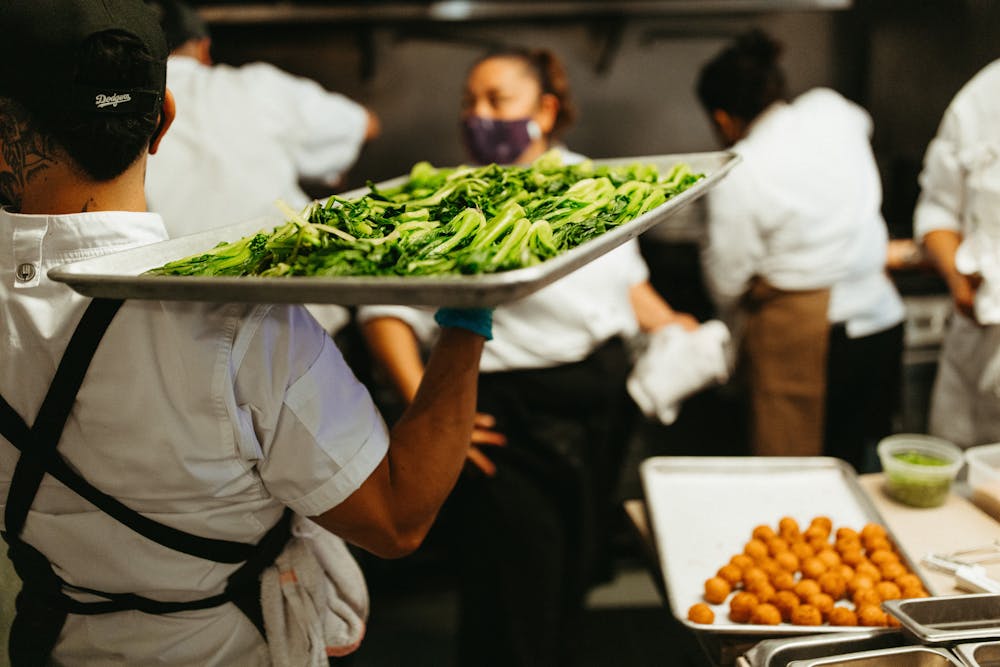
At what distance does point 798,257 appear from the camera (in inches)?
112

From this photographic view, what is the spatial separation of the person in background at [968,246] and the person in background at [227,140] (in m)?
1.86

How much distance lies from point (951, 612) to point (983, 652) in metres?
0.10

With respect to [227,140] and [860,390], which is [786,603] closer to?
[860,390]

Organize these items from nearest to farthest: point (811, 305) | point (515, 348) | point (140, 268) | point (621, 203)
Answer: point (140, 268)
point (621, 203)
point (515, 348)
point (811, 305)

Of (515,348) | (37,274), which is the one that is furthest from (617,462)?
(37,274)

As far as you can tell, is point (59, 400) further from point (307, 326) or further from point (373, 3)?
point (373, 3)

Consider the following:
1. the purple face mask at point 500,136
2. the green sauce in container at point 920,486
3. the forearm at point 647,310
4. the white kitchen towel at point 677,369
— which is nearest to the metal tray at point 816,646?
the green sauce in container at point 920,486

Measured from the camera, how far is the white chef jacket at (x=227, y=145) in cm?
263

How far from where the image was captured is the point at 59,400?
1069mm

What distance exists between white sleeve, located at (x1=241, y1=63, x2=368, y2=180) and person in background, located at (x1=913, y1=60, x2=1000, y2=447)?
205cm

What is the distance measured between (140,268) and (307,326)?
0.78 feet

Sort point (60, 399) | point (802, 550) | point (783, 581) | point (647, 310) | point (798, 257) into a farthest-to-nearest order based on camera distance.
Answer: point (798, 257), point (647, 310), point (802, 550), point (783, 581), point (60, 399)

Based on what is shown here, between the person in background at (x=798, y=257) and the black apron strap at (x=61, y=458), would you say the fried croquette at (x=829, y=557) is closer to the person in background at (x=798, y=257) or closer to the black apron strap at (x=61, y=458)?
the black apron strap at (x=61, y=458)

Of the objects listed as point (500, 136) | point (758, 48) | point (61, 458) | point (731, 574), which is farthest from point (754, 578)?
point (758, 48)
